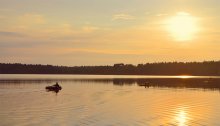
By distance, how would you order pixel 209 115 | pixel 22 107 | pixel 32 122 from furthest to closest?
pixel 22 107, pixel 209 115, pixel 32 122

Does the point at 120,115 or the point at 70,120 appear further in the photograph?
the point at 120,115

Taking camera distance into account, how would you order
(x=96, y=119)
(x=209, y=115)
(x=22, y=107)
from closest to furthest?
(x=96, y=119), (x=209, y=115), (x=22, y=107)

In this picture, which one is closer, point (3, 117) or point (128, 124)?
point (128, 124)

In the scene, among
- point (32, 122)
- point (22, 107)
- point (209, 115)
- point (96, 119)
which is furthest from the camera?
point (22, 107)

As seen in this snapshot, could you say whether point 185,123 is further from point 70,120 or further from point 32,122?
point 32,122

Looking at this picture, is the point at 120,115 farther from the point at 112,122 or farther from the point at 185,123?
the point at 185,123

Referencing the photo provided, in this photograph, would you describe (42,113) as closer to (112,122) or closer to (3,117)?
(3,117)

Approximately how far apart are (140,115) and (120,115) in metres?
2.35

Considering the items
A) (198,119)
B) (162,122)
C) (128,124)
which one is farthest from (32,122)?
(198,119)

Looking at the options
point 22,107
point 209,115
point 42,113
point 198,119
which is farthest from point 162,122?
point 22,107

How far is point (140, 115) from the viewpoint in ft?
152

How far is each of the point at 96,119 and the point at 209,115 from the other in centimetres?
1371

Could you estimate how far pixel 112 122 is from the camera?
40000 mm

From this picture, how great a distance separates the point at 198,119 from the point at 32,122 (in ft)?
57.6
